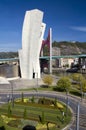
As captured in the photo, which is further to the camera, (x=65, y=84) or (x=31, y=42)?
(x=31, y=42)

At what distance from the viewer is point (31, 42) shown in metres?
87.6

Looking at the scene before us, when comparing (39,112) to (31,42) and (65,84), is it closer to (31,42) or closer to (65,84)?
(65,84)

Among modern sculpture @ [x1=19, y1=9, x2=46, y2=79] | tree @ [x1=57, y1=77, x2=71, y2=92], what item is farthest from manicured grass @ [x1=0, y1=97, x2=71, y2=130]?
modern sculpture @ [x1=19, y1=9, x2=46, y2=79]

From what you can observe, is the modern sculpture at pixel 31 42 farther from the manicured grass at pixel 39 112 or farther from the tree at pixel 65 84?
the manicured grass at pixel 39 112

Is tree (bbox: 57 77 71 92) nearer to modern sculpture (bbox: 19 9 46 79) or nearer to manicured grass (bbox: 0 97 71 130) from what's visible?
manicured grass (bbox: 0 97 71 130)

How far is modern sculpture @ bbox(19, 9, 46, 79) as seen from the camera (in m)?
86.1

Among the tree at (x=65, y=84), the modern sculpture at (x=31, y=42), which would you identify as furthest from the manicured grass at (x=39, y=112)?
the modern sculpture at (x=31, y=42)

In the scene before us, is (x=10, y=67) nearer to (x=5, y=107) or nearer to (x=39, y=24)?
(x=39, y=24)

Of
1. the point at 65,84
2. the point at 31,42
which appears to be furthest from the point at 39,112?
the point at 31,42

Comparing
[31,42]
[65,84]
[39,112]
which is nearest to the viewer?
[39,112]

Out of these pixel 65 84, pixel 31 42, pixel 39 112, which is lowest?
pixel 39 112

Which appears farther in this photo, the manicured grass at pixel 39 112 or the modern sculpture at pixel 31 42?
the modern sculpture at pixel 31 42

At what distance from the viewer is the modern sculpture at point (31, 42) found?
86.1 metres

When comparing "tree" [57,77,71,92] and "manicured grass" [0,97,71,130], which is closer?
"manicured grass" [0,97,71,130]
